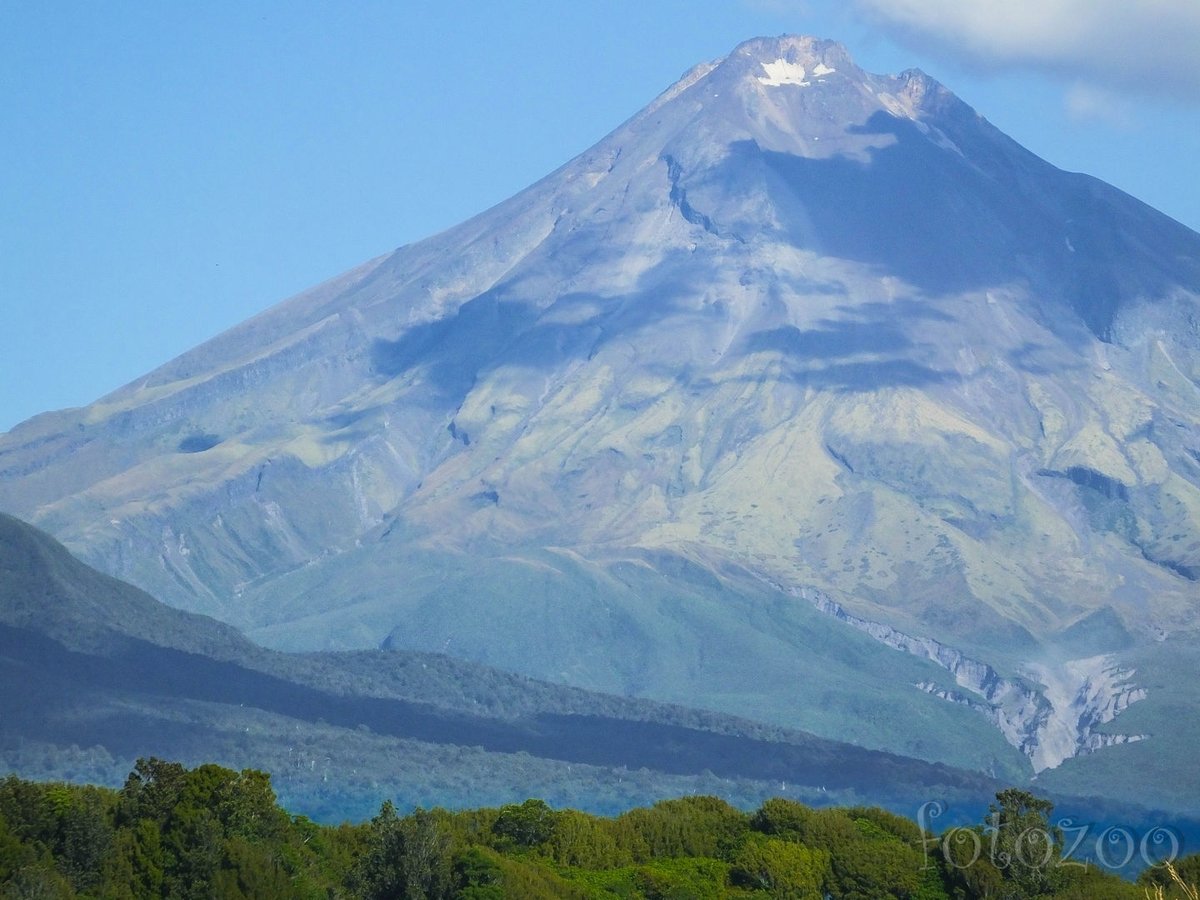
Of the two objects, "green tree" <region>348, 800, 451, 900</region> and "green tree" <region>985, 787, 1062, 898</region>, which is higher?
"green tree" <region>348, 800, 451, 900</region>

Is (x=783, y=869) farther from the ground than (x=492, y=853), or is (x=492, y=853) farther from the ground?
(x=492, y=853)

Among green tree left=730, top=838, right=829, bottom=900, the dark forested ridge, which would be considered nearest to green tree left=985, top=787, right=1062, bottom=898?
the dark forested ridge

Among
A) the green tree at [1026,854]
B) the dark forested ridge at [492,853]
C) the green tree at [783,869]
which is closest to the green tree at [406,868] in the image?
the dark forested ridge at [492,853]

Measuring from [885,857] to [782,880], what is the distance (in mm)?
4441

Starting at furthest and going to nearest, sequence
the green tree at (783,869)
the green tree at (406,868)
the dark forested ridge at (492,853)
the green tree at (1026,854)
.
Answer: the green tree at (783,869), the green tree at (1026,854), the green tree at (406,868), the dark forested ridge at (492,853)

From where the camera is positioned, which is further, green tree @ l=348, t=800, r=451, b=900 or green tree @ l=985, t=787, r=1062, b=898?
green tree @ l=985, t=787, r=1062, b=898

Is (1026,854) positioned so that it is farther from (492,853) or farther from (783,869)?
(492,853)

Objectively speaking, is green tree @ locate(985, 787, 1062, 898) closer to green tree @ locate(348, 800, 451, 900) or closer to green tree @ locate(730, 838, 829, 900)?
green tree @ locate(730, 838, 829, 900)

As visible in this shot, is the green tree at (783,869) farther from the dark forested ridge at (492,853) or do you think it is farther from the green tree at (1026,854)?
the green tree at (1026,854)

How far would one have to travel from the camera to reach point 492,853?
6209 cm

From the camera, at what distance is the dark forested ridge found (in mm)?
57688

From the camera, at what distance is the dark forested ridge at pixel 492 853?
2271 inches

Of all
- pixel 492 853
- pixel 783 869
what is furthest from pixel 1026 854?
pixel 492 853

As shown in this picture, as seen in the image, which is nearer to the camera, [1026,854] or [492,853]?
[492,853]
